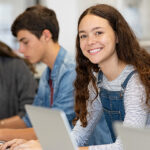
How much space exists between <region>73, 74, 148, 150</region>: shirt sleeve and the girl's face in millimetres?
154

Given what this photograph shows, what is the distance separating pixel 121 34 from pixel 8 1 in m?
3.41

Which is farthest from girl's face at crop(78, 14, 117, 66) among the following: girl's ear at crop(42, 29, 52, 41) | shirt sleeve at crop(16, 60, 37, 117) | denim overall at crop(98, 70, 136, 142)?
shirt sleeve at crop(16, 60, 37, 117)

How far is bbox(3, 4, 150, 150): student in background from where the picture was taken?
142 centimetres

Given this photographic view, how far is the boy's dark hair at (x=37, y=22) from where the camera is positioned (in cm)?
214

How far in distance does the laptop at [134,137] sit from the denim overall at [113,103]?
0.62m

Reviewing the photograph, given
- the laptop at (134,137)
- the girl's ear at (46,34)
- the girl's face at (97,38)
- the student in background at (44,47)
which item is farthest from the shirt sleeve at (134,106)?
the girl's ear at (46,34)

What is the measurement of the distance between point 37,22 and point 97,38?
2.46ft

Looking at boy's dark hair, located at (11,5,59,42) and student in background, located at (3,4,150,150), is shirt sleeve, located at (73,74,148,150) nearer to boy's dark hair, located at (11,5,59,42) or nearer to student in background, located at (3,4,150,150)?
student in background, located at (3,4,150,150)

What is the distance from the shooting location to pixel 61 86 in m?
2.01

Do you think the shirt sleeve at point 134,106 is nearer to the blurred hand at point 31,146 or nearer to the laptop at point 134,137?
the blurred hand at point 31,146

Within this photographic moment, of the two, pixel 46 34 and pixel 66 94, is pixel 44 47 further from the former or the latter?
pixel 66 94

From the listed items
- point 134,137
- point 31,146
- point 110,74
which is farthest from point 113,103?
point 134,137

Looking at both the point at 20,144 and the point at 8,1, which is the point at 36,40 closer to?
the point at 20,144

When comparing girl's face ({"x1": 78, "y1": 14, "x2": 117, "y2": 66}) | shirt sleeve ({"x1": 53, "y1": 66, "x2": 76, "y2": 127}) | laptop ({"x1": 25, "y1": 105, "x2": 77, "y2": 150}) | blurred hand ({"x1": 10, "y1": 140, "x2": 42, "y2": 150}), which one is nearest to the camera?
laptop ({"x1": 25, "y1": 105, "x2": 77, "y2": 150})
